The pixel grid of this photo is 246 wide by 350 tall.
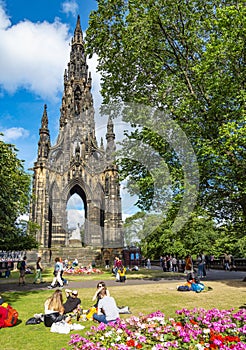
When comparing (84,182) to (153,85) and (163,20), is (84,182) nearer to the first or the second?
(153,85)

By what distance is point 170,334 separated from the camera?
5.92m

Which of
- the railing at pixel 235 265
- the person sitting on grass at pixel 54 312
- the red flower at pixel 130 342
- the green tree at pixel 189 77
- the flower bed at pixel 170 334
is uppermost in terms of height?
the green tree at pixel 189 77

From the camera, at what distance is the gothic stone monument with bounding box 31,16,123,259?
36719 mm

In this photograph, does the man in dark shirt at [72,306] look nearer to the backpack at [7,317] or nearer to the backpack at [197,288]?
the backpack at [7,317]

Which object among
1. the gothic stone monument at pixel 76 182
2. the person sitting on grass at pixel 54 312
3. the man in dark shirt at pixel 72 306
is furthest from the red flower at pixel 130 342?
the gothic stone monument at pixel 76 182

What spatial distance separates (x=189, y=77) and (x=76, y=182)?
28.2 m

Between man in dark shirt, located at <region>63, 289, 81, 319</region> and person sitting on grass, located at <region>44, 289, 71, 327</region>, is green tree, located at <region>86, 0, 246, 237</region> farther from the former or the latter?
person sitting on grass, located at <region>44, 289, 71, 327</region>

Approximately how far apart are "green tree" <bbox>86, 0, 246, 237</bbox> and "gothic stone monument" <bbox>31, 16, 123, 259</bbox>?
70.0 ft

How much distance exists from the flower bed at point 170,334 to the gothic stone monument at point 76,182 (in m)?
29.3

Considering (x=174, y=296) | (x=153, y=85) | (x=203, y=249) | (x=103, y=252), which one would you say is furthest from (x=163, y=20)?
A: (x=103, y=252)

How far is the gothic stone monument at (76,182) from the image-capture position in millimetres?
36719

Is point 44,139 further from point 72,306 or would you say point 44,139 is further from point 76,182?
point 72,306

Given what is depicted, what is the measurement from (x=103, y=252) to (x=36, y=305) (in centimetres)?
2730

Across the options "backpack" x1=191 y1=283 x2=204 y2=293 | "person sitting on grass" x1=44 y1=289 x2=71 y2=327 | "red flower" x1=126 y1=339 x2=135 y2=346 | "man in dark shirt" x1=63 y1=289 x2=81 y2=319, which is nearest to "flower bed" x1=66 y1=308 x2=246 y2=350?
"red flower" x1=126 y1=339 x2=135 y2=346
